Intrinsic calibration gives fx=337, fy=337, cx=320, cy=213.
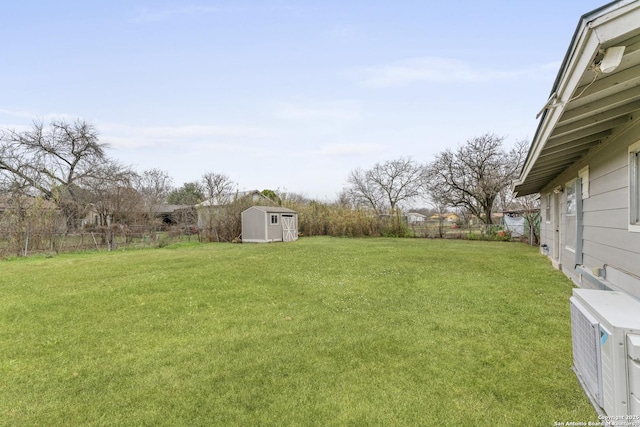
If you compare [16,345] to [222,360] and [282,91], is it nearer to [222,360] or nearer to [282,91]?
[222,360]

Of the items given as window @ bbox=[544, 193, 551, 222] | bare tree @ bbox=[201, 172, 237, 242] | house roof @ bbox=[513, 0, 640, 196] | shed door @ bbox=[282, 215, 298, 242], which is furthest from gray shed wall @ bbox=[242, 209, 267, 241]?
house roof @ bbox=[513, 0, 640, 196]

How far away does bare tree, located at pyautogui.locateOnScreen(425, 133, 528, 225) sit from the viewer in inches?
832

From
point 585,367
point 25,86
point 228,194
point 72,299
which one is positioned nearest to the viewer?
point 585,367

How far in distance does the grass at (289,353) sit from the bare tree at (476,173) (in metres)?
16.9

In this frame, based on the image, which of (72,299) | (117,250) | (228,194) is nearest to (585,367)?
(72,299)

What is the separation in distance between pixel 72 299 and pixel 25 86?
10085 mm

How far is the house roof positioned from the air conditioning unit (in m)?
1.28

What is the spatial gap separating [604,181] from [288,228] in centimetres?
1423

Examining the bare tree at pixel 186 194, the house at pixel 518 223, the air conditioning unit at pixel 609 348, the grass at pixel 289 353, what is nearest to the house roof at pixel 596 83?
the air conditioning unit at pixel 609 348

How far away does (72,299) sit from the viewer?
503 cm

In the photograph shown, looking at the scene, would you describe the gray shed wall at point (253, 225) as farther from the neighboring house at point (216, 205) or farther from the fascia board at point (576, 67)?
the fascia board at point (576, 67)

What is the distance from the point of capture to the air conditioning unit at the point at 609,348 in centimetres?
149

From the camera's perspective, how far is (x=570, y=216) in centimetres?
654

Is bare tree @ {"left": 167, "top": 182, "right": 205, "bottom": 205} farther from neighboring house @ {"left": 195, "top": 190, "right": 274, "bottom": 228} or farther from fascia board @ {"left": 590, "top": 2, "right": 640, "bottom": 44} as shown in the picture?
fascia board @ {"left": 590, "top": 2, "right": 640, "bottom": 44}
